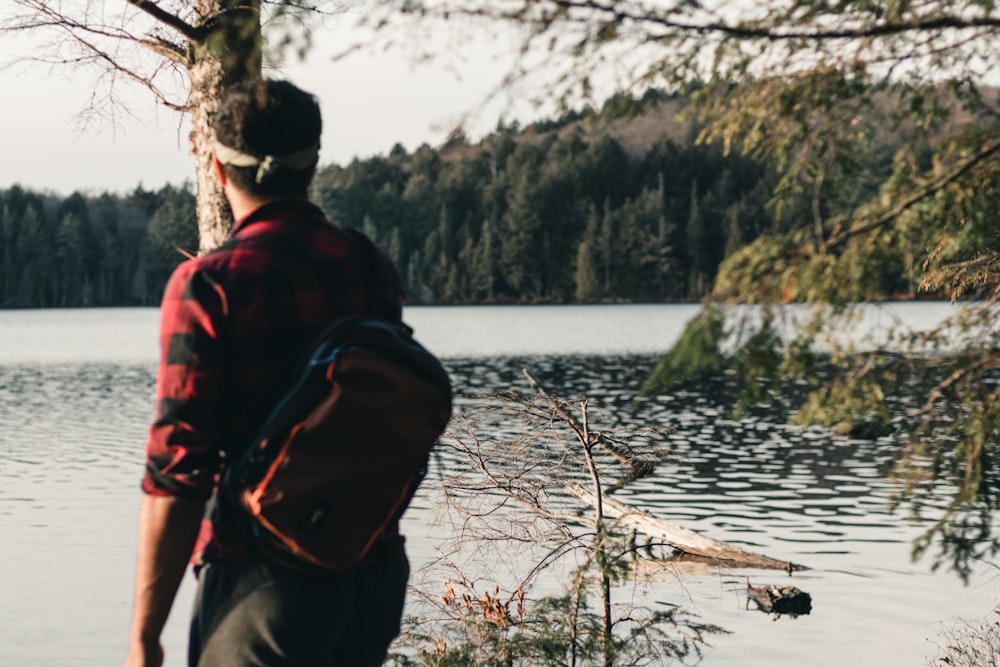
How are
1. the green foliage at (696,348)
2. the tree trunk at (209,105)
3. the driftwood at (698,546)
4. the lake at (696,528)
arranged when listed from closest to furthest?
the green foliage at (696,348), the tree trunk at (209,105), the driftwood at (698,546), the lake at (696,528)

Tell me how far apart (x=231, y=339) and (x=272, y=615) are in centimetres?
54

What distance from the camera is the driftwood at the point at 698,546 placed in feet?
38.4

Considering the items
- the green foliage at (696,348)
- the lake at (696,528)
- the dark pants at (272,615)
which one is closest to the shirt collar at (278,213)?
the dark pants at (272,615)

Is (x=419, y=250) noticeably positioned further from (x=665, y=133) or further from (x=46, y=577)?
(x=46, y=577)

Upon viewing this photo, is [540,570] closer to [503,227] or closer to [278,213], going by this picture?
[278,213]

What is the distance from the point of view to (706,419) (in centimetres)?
3047

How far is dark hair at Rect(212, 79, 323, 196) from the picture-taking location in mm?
2457

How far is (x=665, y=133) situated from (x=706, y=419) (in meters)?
129

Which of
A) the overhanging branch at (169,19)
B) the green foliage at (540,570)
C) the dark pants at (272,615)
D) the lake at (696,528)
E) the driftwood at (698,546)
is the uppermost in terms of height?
the overhanging branch at (169,19)

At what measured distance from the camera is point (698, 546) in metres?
12.9

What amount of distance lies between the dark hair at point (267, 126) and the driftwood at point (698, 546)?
7305 mm

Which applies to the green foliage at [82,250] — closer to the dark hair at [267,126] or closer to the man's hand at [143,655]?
the dark hair at [267,126]

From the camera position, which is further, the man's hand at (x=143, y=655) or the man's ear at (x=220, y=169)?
the man's ear at (x=220, y=169)

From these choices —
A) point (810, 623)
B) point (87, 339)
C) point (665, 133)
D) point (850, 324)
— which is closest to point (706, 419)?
point (810, 623)
